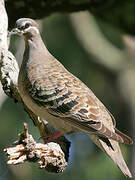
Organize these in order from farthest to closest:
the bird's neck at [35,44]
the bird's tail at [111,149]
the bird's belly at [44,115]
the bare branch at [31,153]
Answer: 1. the bird's neck at [35,44]
2. the bird's belly at [44,115]
3. the bird's tail at [111,149]
4. the bare branch at [31,153]

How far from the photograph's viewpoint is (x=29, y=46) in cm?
649

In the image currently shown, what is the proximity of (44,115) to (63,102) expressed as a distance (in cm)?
21

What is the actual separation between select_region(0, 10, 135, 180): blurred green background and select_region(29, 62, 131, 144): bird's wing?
104 inches

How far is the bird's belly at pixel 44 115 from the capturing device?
19.5ft

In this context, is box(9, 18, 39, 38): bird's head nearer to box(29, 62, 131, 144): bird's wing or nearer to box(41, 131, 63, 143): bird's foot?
box(29, 62, 131, 144): bird's wing

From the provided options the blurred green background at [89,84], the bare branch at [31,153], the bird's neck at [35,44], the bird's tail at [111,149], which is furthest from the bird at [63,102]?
the blurred green background at [89,84]

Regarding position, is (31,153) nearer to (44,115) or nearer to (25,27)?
(44,115)

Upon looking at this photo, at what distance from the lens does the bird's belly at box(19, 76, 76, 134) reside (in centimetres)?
595

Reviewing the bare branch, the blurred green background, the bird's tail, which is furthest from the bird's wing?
the blurred green background

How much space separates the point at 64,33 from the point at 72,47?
12.1 inches

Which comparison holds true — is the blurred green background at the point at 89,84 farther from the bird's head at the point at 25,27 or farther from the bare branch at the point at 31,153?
the bare branch at the point at 31,153

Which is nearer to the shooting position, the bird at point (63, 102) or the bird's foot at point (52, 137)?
the bird's foot at point (52, 137)

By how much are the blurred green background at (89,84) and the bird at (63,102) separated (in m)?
2.59

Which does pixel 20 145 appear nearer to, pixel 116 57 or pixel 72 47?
pixel 116 57
